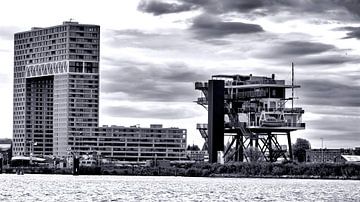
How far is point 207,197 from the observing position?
126750 millimetres

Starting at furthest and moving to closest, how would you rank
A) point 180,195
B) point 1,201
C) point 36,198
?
1. point 180,195
2. point 36,198
3. point 1,201

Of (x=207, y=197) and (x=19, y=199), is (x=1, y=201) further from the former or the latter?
(x=207, y=197)

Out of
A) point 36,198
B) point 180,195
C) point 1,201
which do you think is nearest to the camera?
point 1,201

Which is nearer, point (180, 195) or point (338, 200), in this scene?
point (338, 200)

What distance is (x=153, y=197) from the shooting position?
125 metres

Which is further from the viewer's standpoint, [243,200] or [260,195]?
[260,195]

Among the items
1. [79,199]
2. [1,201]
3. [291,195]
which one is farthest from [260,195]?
[1,201]

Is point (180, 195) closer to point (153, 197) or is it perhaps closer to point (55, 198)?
point (153, 197)

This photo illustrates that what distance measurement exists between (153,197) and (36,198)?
48.7ft

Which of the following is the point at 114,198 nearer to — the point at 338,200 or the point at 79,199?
the point at 79,199

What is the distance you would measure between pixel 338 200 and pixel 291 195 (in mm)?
14372

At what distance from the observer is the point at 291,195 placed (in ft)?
441

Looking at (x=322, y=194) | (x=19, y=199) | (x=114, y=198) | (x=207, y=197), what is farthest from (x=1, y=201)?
(x=322, y=194)

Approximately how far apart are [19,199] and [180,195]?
23936 mm
